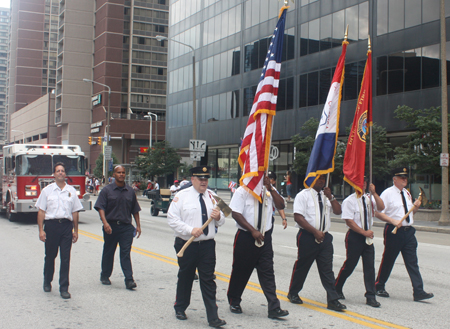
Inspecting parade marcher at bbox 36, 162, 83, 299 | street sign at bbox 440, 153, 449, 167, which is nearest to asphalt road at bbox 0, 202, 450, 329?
parade marcher at bbox 36, 162, 83, 299

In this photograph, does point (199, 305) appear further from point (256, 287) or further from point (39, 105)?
point (39, 105)

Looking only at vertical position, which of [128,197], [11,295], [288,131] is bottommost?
[11,295]

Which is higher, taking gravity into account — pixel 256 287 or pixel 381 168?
pixel 381 168

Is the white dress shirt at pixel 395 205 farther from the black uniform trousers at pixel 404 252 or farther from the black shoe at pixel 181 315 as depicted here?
the black shoe at pixel 181 315

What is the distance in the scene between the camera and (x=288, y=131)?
116 feet

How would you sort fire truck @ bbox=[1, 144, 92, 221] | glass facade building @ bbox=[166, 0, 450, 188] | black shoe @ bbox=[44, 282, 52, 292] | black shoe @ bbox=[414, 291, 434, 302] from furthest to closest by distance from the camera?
glass facade building @ bbox=[166, 0, 450, 188]
fire truck @ bbox=[1, 144, 92, 221]
black shoe @ bbox=[44, 282, 52, 292]
black shoe @ bbox=[414, 291, 434, 302]

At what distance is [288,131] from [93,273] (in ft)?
92.2

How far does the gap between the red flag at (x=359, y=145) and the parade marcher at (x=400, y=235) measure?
0.50 metres

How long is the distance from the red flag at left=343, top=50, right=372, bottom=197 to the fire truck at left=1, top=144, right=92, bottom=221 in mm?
12522

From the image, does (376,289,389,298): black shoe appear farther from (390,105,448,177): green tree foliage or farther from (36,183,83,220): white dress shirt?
(390,105,448,177): green tree foliage

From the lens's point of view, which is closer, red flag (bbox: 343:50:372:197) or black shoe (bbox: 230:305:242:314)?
black shoe (bbox: 230:305:242:314)

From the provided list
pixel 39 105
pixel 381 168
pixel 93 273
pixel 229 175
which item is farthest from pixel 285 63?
pixel 39 105

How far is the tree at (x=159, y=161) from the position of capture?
1545 inches

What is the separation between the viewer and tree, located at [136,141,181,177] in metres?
39.2
